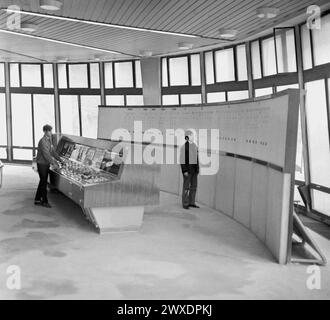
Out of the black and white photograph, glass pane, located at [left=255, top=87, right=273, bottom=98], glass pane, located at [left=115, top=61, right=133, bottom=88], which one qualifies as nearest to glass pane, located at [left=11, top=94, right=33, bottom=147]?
the black and white photograph

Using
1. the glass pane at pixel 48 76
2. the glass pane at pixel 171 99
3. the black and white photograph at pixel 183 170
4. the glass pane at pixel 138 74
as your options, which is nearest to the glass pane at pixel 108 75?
the glass pane at pixel 138 74

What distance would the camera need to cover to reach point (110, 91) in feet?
47.8

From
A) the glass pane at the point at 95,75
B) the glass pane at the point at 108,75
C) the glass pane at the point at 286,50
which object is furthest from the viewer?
the glass pane at the point at 95,75

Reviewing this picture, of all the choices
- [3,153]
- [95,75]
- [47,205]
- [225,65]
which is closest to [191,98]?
[225,65]

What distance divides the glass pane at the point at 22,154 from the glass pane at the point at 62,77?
2.40 metres

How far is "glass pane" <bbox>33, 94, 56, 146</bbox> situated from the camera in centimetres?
1560

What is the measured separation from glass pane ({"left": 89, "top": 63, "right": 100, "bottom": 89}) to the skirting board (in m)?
8.63

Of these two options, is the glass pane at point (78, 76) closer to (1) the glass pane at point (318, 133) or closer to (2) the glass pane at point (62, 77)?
(2) the glass pane at point (62, 77)

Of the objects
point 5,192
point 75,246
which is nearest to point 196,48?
point 5,192

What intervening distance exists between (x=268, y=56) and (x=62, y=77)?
7.83 m

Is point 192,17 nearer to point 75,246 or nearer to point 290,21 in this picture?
point 290,21

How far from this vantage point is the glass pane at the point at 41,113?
51.2ft

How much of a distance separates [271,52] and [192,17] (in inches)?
95.3

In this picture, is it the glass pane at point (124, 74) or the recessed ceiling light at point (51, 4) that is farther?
the glass pane at point (124, 74)
